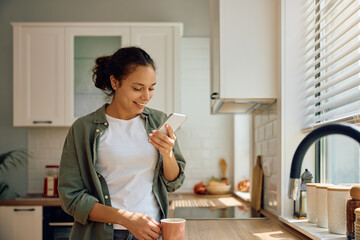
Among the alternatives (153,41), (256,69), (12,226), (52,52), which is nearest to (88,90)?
(52,52)

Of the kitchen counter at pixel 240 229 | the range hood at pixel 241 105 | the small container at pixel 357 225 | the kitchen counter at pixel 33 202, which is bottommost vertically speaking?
the kitchen counter at pixel 33 202

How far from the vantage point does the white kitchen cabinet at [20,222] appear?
131 inches

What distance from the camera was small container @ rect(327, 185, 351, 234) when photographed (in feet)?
4.52

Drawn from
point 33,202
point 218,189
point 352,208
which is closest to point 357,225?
point 352,208

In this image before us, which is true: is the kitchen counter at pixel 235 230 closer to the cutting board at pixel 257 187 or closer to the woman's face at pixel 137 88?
the cutting board at pixel 257 187

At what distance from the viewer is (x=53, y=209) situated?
3.33 metres

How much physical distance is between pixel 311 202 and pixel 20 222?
255 cm

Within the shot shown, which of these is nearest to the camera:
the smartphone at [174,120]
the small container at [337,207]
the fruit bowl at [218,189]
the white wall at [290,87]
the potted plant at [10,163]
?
the smartphone at [174,120]

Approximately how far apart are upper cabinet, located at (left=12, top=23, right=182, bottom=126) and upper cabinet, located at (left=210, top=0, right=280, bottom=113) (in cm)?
147

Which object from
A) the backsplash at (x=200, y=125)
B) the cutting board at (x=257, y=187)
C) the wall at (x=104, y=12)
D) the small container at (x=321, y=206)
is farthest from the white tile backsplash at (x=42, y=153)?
→ the small container at (x=321, y=206)

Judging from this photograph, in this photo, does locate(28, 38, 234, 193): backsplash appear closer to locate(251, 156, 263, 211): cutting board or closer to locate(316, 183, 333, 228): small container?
locate(251, 156, 263, 211): cutting board

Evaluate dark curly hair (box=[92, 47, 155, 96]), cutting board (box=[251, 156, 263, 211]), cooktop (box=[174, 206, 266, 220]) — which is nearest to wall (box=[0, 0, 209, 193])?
cutting board (box=[251, 156, 263, 211])

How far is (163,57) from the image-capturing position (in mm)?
3609

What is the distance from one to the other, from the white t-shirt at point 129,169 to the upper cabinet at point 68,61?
6.59 ft
